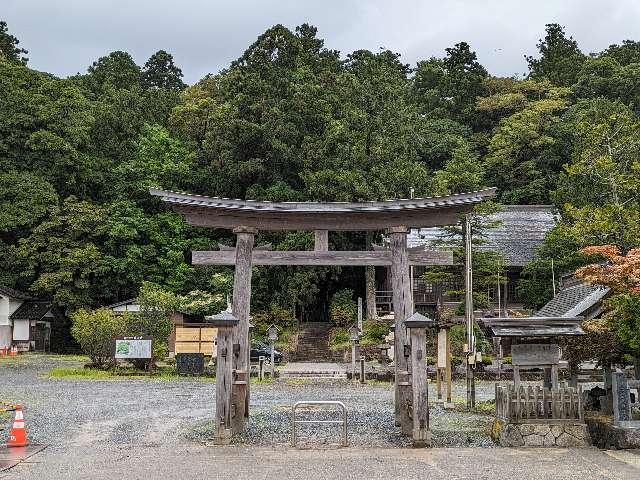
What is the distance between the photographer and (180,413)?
1561 cm

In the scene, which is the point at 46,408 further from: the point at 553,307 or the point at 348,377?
the point at 553,307

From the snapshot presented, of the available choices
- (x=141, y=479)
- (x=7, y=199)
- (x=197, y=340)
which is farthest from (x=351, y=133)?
(x=141, y=479)

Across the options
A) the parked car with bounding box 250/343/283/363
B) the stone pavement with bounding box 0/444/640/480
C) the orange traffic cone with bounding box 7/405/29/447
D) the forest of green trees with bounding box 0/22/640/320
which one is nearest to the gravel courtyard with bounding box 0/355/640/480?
the stone pavement with bounding box 0/444/640/480

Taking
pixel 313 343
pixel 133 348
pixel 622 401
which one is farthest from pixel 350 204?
pixel 313 343

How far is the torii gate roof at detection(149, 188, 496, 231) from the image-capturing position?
1308 cm

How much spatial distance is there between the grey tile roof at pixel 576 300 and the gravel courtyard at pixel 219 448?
3837 mm

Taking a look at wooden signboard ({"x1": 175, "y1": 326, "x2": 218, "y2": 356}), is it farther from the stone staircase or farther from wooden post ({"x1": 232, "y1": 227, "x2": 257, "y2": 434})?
wooden post ({"x1": 232, "y1": 227, "x2": 257, "y2": 434})

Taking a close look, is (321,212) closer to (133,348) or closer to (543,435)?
(543,435)

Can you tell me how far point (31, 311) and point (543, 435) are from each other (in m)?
34.4

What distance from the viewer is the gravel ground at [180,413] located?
477 inches

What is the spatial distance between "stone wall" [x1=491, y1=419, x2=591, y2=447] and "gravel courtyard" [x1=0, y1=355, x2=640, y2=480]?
0.40 meters

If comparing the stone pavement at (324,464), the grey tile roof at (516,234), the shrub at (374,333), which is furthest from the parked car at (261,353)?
the stone pavement at (324,464)

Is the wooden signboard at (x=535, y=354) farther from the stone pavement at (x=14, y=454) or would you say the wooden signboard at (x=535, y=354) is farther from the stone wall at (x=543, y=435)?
the stone pavement at (x=14, y=454)

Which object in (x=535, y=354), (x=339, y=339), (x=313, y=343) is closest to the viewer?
(x=535, y=354)
